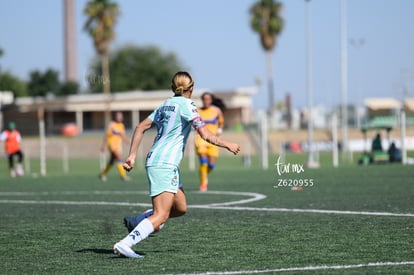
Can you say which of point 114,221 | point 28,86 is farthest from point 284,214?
point 28,86

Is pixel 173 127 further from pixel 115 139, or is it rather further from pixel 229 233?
pixel 115 139

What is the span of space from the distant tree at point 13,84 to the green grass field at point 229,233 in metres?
94.2

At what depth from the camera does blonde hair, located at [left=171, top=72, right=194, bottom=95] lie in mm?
9570

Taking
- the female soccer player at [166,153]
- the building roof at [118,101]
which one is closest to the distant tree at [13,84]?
the building roof at [118,101]

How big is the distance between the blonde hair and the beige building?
67.0 meters

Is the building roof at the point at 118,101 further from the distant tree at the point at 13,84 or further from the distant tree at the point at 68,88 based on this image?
the distant tree at the point at 68,88

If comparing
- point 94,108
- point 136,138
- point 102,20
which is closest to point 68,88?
point 94,108

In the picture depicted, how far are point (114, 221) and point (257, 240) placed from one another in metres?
3.59

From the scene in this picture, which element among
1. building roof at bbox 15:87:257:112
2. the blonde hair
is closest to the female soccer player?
the blonde hair

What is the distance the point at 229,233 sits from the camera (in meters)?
11.6

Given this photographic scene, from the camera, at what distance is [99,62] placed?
420ft

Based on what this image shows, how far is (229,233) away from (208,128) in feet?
28.9

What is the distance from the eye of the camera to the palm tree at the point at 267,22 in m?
88.3

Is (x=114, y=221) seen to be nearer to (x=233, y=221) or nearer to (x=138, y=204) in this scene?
(x=233, y=221)
